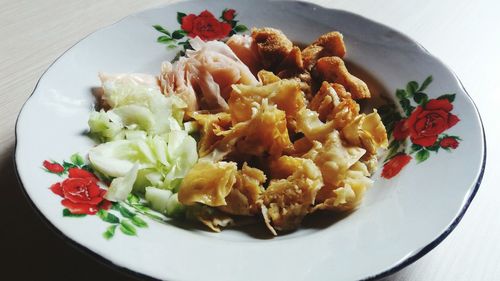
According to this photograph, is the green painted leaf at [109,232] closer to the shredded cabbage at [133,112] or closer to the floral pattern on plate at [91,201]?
the floral pattern on plate at [91,201]

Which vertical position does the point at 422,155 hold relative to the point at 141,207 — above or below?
above

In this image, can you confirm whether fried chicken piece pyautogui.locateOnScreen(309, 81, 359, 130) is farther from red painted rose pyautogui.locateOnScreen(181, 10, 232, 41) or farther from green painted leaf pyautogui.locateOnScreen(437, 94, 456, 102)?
red painted rose pyautogui.locateOnScreen(181, 10, 232, 41)

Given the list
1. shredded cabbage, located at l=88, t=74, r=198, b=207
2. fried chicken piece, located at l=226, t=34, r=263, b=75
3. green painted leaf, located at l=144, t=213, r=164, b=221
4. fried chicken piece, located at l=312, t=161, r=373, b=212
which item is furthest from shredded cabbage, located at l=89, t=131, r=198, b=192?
fried chicken piece, located at l=226, t=34, r=263, b=75

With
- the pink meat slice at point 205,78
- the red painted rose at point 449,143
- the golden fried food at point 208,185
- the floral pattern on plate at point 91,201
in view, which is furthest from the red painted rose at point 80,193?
the red painted rose at point 449,143

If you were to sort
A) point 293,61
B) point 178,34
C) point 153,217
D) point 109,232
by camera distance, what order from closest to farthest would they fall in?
point 109,232 → point 153,217 → point 293,61 → point 178,34

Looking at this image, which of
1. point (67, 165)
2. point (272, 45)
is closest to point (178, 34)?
point (272, 45)

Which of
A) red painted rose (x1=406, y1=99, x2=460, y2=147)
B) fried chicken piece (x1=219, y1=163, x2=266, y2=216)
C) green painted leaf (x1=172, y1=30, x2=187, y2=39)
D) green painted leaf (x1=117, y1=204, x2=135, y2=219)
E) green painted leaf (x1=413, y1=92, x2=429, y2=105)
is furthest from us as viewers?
green painted leaf (x1=172, y1=30, x2=187, y2=39)

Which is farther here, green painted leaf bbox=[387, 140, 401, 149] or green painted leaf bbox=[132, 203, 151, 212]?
green painted leaf bbox=[387, 140, 401, 149]

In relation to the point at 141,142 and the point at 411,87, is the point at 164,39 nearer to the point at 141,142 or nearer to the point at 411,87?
the point at 141,142
